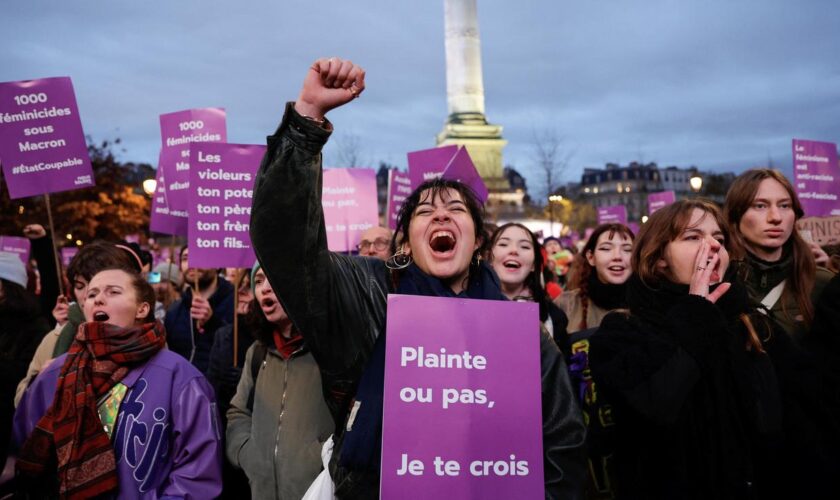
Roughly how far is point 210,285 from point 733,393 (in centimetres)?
469

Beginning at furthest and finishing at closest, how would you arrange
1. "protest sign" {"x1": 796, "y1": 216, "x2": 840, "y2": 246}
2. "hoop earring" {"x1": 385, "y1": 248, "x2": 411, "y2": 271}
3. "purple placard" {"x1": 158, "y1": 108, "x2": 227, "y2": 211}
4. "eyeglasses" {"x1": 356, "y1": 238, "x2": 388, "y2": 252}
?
"purple placard" {"x1": 158, "y1": 108, "x2": 227, "y2": 211} < "eyeglasses" {"x1": 356, "y1": 238, "x2": 388, "y2": 252} < "protest sign" {"x1": 796, "y1": 216, "x2": 840, "y2": 246} < "hoop earring" {"x1": 385, "y1": 248, "x2": 411, "y2": 271}

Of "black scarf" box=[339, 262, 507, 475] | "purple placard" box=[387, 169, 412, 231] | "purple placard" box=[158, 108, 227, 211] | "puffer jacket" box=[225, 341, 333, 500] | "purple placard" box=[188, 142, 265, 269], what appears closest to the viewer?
"black scarf" box=[339, 262, 507, 475]

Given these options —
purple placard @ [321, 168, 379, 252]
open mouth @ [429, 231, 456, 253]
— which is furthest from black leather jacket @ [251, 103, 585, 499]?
purple placard @ [321, 168, 379, 252]

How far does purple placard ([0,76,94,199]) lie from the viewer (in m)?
5.70

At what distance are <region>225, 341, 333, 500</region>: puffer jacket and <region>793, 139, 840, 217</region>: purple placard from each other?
631 cm

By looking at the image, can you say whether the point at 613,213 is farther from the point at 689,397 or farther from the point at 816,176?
the point at 689,397

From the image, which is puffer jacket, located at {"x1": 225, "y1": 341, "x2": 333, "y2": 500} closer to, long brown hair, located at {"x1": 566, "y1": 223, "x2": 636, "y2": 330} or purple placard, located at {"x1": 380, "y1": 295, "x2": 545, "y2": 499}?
purple placard, located at {"x1": 380, "y1": 295, "x2": 545, "y2": 499}

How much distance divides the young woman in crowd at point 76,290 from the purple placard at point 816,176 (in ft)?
22.1

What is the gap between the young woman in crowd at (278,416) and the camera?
286 centimetres

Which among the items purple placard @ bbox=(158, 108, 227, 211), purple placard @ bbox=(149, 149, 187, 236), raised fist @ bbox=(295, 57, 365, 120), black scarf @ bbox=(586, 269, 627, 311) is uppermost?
purple placard @ bbox=(158, 108, 227, 211)

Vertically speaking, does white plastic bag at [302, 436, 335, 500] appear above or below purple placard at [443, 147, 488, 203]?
below

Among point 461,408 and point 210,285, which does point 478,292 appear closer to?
point 461,408

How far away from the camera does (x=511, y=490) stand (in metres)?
1.78

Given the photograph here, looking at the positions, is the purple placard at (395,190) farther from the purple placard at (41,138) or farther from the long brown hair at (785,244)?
the long brown hair at (785,244)
